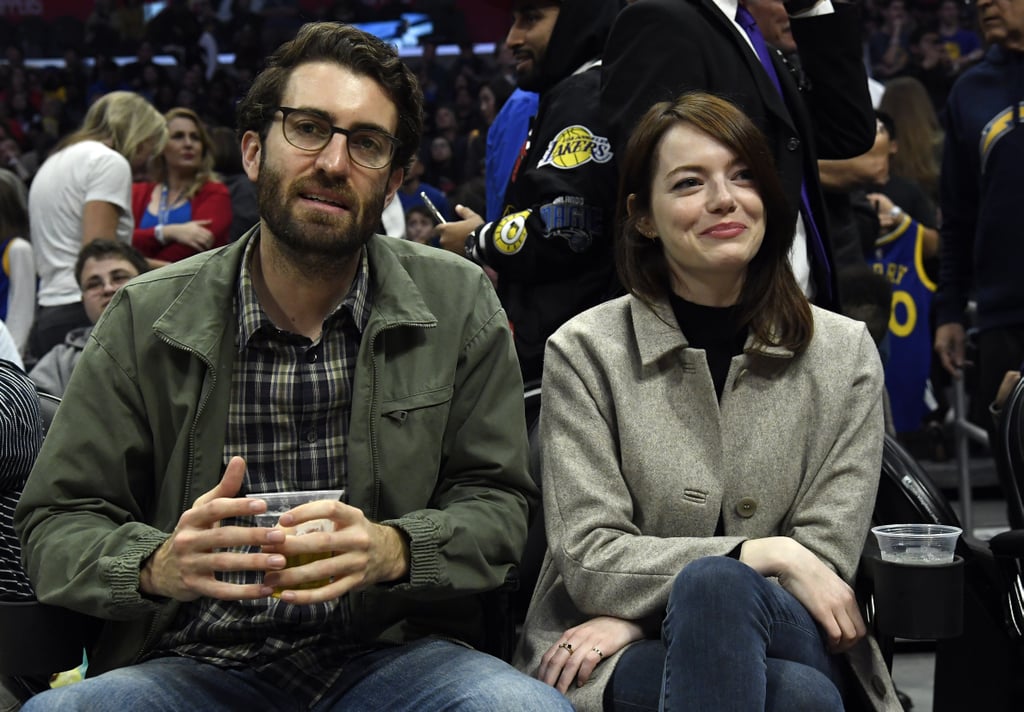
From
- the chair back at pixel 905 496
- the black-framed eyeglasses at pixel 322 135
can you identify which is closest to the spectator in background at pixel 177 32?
the black-framed eyeglasses at pixel 322 135

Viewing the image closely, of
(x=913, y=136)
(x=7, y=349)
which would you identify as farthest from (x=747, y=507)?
(x=913, y=136)

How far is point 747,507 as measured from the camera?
2.46 meters

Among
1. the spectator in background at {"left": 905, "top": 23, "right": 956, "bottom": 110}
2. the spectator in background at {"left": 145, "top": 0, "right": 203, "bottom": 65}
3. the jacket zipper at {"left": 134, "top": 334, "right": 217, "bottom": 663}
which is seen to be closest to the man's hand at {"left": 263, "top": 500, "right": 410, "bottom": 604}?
the jacket zipper at {"left": 134, "top": 334, "right": 217, "bottom": 663}

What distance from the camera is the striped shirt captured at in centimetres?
243

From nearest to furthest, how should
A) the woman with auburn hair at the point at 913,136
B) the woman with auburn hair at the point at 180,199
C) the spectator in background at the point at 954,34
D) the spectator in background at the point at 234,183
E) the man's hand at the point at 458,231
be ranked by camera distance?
the man's hand at the point at 458,231 < the woman with auburn hair at the point at 180,199 < the spectator in background at the point at 234,183 < the woman with auburn hair at the point at 913,136 < the spectator in background at the point at 954,34

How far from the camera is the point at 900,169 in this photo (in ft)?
21.1

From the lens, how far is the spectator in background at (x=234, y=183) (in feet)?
20.4

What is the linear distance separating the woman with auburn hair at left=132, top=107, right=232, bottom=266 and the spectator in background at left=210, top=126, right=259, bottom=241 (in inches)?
5.0

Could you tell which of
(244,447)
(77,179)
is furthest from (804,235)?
(77,179)

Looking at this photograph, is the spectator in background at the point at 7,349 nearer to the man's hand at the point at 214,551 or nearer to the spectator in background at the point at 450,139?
the man's hand at the point at 214,551

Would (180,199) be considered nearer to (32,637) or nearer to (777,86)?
(777,86)

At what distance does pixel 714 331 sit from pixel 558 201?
683 mm

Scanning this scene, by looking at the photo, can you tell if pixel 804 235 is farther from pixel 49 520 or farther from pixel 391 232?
pixel 391 232

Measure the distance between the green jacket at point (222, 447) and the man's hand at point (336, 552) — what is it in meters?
0.08
